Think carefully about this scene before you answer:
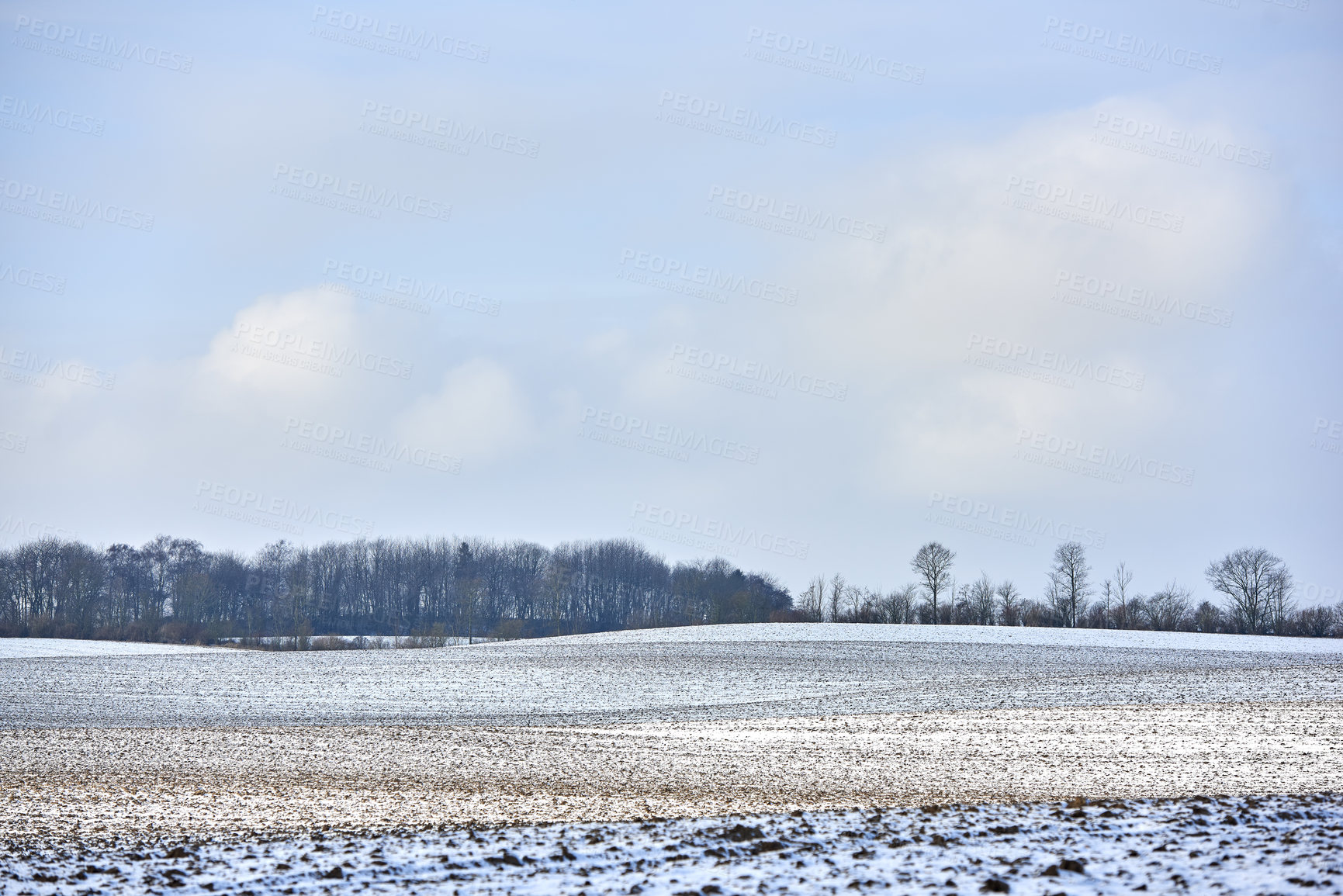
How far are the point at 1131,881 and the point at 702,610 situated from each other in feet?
311

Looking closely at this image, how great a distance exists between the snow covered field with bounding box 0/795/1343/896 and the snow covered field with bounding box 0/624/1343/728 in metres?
21.0

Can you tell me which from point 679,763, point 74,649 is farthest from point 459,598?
point 679,763

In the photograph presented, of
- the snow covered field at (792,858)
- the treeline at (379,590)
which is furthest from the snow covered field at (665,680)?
the treeline at (379,590)

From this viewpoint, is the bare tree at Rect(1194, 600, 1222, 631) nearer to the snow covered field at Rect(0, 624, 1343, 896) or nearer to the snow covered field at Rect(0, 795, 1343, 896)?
the snow covered field at Rect(0, 624, 1343, 896)

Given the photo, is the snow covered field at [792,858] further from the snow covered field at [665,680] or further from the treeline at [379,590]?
the treeline at [379,590]

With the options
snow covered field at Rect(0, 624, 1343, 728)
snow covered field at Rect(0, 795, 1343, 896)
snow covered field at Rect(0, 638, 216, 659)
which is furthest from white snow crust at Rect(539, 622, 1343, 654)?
snow covered field at Rect(0, 795, 1343, 896)

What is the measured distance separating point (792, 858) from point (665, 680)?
30.7m

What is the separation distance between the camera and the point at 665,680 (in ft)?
128

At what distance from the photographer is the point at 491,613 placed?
107m

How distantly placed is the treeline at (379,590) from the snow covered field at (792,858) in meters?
76.3

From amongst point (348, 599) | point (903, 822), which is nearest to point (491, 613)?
point (348, 599)

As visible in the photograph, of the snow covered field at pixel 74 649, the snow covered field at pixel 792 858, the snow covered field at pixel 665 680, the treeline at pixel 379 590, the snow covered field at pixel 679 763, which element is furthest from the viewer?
the treeline at pixel 379 590

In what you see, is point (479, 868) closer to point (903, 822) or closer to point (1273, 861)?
point (903, 822)

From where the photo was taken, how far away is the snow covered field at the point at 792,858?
7781 mm
